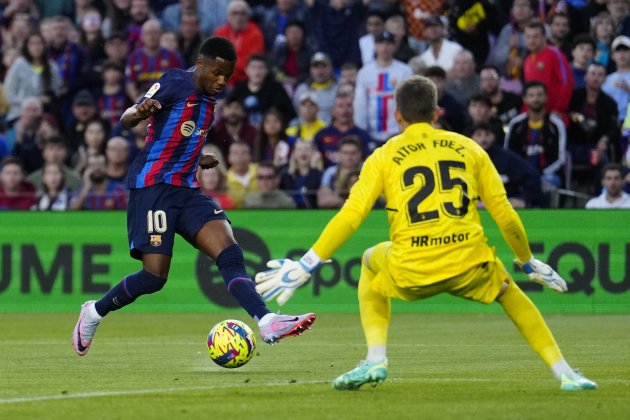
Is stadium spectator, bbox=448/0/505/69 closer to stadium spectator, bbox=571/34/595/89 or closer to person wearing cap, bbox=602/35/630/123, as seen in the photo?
stadium spectator, bbox=571/34/595/89

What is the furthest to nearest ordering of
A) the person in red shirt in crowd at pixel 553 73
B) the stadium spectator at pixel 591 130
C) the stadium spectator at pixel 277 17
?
the stadium spectator at pixel 277 17
the person in red shirt in crowd at pixel 553 73
the stadium spectator at pixel 591 130

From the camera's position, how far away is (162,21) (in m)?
22.5

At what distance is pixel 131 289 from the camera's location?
34.8 feet

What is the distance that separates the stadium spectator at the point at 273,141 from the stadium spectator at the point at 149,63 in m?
1.88

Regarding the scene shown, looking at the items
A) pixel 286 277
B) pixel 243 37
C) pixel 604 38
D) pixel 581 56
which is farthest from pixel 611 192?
pixel 286 277

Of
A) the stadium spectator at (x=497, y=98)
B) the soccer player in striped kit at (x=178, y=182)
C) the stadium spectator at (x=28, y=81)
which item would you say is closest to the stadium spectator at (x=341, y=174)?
the stadium spectator at (x=497, y=98)

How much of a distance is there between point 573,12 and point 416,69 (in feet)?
8.29

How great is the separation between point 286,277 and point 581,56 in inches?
506

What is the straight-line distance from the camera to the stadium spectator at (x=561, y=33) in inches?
784

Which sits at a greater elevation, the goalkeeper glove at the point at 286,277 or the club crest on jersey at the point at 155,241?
the goalkeeper glove at the point at 286,277

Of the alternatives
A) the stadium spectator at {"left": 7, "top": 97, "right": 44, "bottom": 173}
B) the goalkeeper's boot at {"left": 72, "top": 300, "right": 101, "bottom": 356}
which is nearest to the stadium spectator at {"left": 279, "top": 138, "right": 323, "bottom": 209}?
the stadium spectator at {"left": 7, "top": 97, "right": 44, "bottom": 173}

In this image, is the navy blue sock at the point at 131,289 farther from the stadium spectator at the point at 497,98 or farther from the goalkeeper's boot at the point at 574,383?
the stadium spectator at the point at 497,98

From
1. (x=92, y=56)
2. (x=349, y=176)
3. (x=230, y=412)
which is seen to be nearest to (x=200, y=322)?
(x=349, y=176)

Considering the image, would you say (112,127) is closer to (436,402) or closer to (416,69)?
(416,69)
